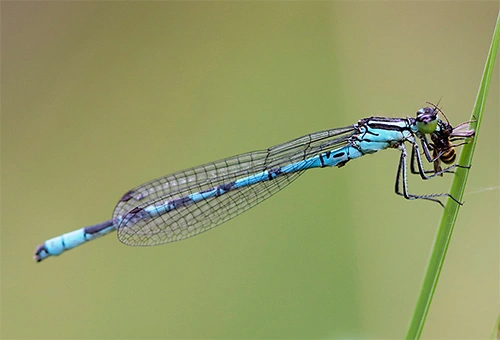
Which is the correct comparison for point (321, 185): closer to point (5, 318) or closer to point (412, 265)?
point (412, 265)

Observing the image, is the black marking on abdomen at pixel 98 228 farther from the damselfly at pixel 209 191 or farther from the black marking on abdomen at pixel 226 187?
the black marking on abdomen at pixel 226 187

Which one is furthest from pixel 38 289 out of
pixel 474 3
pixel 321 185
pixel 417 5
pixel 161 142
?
pixel 474 3

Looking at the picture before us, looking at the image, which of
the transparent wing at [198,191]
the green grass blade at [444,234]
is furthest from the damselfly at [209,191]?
the green grass blade at [444,234]

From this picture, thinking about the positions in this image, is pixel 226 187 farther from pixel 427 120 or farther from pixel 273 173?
pixel 427 120

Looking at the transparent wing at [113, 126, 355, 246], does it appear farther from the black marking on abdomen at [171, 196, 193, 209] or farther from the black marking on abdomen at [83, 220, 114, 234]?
the black marking on abdomen at [83, 220, 114, 234]

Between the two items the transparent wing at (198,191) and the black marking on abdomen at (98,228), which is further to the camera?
the black marking on abdomen at (98,228)

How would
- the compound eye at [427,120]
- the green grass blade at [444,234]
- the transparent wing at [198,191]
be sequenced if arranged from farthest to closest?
the transparent wing at [198,191], the compound eye at [427,120], the green grass blade at [444,234]

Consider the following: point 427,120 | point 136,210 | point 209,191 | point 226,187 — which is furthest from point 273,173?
point 427,120

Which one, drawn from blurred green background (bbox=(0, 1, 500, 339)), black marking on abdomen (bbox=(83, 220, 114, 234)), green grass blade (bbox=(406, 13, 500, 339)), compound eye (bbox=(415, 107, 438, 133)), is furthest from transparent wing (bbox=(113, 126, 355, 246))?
green grass blade (bbox=(406, 13, 500, 339))
